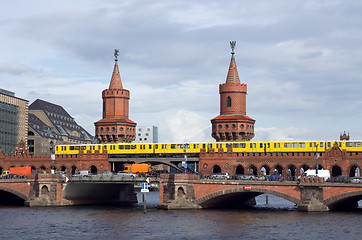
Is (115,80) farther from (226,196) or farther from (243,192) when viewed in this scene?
(243,192)

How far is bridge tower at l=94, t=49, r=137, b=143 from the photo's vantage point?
516ft

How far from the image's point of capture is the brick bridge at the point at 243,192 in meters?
88.1

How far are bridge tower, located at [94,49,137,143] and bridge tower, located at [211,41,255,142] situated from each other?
79.5ft

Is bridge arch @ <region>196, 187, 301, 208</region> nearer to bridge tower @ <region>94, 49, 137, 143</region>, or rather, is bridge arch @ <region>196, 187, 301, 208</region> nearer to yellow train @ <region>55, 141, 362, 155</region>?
yellow train @ <region>55, 141, 362, 155</region>

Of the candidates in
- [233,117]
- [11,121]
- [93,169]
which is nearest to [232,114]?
→ [233,117]

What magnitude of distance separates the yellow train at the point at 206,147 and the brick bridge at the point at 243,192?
24.2m

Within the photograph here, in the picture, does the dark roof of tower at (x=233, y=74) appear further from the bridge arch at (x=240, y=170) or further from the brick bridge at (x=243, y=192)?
the brick bridge at (x=243, y=192)

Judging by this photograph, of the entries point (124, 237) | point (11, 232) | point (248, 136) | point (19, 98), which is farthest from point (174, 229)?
point (19, 98)

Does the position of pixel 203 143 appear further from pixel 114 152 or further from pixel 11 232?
pixel 11 232

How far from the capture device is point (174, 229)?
74.4 m

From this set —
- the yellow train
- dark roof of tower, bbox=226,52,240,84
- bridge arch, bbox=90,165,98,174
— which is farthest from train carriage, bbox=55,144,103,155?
dark roof of tower, bbox=226,52,240,84

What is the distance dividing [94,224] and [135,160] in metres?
64.2

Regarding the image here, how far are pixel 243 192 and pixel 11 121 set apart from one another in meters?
114

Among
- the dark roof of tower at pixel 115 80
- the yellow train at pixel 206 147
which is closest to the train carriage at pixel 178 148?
the yellow train at pixel 206 147
